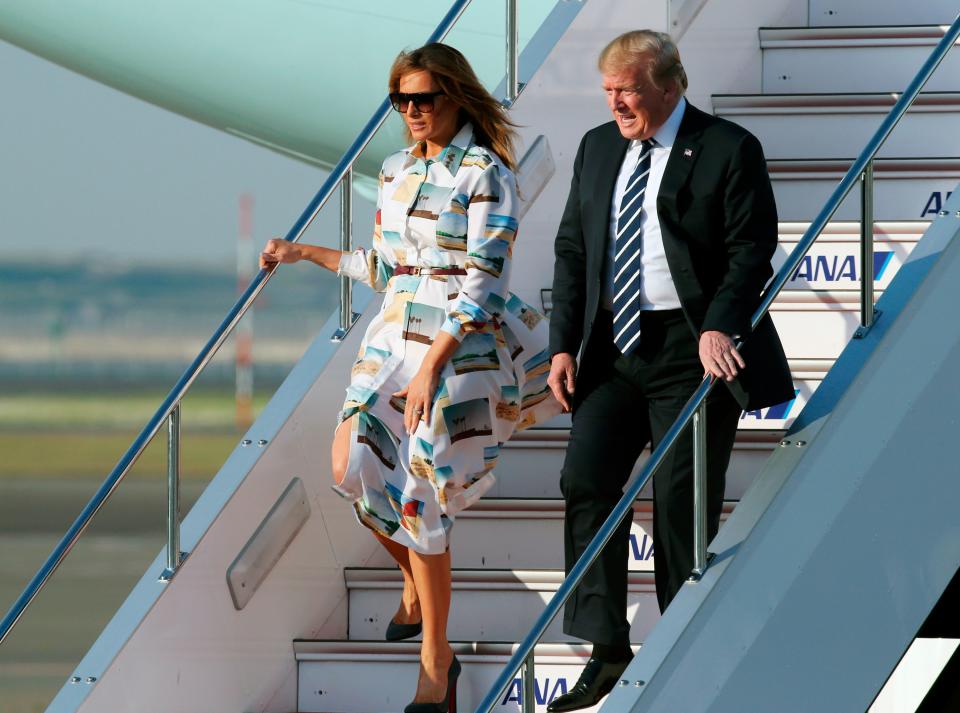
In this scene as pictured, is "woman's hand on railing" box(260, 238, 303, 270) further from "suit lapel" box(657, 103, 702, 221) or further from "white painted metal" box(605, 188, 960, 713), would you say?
"white painted metal" box(605, 188, 960, 713)

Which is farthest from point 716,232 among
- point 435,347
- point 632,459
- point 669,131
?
point 435,347

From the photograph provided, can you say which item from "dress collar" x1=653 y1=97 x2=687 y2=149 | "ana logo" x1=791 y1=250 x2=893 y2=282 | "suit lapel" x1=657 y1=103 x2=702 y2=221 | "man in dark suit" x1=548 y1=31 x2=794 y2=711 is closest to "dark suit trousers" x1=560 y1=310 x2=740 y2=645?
"man in dark suit" x1=548 y1=31 x2=794 y2=711

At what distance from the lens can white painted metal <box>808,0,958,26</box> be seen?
496cm

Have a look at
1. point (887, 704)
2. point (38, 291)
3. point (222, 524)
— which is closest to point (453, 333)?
point (222, 524)

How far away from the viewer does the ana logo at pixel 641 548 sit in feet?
12.0

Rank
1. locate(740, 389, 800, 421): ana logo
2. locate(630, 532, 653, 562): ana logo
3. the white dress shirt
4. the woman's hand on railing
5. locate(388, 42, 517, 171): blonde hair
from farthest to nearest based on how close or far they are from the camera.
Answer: locate(740, 389, 800, 421): ana logo, locate(630, 532, 653, 562): ana logo, the woman's hand on railing, locate(388, 42, 517, 171): blonde hair, the white dress shirt

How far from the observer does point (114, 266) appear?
3419cm

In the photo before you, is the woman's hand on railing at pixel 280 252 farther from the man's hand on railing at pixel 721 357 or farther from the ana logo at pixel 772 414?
the ana logo at pixel 772 414

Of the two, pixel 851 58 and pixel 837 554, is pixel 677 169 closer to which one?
pixel 837 554

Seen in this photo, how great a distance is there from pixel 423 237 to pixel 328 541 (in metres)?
0.86

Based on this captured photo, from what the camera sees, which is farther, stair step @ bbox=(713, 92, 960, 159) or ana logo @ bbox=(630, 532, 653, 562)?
stair step @ bbox=(713, 92, 960, 159)

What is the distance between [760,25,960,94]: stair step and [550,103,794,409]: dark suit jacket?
1852 millimetres

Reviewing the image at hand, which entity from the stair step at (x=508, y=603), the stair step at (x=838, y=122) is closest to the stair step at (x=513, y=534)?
the stair step at (x=508, y=603)

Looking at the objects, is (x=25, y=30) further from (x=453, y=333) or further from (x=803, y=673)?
(x=803, y=673)
